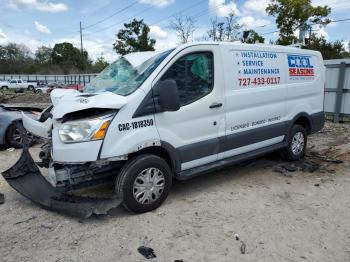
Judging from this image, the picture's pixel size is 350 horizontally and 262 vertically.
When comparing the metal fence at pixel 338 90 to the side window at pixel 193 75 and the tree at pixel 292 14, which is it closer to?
the side window at pixel 193 75

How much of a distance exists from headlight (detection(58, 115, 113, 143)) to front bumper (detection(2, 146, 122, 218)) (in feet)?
2.55

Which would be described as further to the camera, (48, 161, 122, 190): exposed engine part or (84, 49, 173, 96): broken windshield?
(84, 49, 173, 96): broken windshield

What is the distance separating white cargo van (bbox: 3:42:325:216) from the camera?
4.04 metres

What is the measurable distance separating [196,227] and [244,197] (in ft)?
3.83

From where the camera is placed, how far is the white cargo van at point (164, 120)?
404 cm

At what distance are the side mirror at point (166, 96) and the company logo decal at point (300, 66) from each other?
2775 millimetres

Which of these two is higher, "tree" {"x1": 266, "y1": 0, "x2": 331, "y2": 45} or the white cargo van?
"tree" {"x1": 266, "y1": 0, "x2": 331, "y2": 45}

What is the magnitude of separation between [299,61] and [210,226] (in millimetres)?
3763

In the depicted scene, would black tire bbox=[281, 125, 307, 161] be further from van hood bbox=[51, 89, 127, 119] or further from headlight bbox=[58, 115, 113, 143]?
headlight bbox=[58, 115, 113, 143]

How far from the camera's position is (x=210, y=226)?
408 centimetres

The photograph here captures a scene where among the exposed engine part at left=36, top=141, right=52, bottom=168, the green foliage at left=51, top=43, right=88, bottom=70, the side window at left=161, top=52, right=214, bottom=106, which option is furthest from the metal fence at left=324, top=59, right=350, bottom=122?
the green foliage at left=51, top=43, right=88, bottom=70

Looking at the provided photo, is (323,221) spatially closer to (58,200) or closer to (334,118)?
(58,200)

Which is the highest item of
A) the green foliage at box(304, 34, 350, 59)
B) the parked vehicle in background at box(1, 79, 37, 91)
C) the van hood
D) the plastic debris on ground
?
the green foliage at box(304, 34, 350, 59)

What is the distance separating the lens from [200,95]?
188 inches
